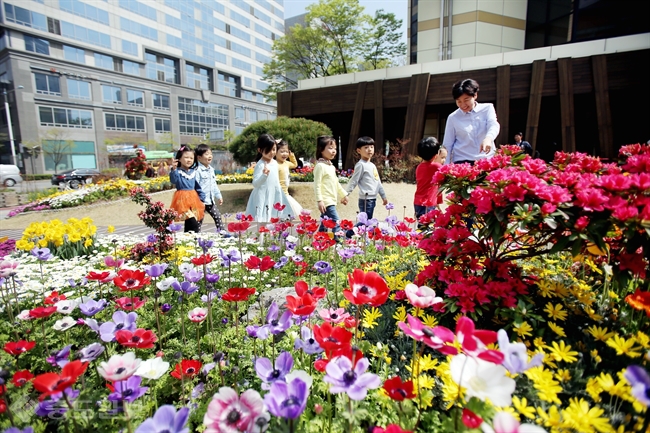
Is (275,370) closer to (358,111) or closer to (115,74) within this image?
(358,111)

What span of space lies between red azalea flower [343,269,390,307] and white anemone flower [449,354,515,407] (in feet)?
1.04

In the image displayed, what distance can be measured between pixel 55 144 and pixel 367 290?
3953 centimetres

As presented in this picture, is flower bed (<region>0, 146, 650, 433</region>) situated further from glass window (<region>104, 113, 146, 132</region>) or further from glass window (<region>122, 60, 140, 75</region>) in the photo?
glass window (<region>122, 60, 140, 75</region>)

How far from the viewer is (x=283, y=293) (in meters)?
2.62

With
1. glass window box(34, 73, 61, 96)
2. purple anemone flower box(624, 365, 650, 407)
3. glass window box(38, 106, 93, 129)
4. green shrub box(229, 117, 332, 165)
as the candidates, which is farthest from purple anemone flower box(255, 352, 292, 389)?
glass window box(34, 73, 61, 96)

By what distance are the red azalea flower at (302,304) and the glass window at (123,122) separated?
41.7 meters

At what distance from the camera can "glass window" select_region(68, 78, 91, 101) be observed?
31.8 meters

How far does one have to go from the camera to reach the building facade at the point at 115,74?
2962 cm

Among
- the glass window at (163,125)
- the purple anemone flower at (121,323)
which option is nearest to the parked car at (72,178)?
the glass window at (163,125)

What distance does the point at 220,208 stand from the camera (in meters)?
10.4

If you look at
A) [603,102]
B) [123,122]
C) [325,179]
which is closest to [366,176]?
[325,179]

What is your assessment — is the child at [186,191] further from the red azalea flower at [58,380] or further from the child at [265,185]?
the red azalea flower at [58,380]

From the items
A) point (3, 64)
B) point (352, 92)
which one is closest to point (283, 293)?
point (352, 92)

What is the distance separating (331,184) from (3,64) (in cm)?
4017
